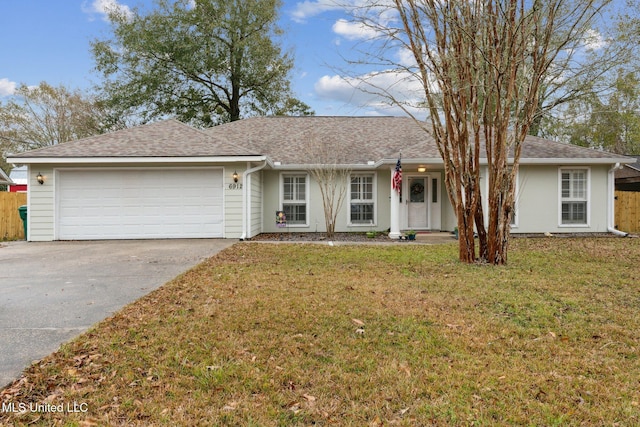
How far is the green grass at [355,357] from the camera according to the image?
2.19m

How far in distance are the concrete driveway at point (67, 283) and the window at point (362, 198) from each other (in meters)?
4.51

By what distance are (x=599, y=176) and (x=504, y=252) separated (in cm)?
784

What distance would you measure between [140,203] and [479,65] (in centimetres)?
941

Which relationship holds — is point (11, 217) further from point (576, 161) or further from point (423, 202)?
point (576, 161)

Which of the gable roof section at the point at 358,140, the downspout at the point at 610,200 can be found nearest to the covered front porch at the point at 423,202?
the gable roof section at the point at 358,140

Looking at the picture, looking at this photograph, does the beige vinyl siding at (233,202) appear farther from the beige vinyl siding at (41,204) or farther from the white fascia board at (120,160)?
the beige vinyl siding at (41,204)

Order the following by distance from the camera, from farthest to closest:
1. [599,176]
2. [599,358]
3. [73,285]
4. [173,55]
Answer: [173,55], [599,176], [73,285], [599,358]

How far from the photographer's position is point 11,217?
1294 cm

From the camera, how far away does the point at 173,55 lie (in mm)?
21406

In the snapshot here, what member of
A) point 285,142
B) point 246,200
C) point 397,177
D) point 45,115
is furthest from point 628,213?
point 45,115

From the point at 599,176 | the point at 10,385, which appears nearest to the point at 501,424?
the point at 10,385

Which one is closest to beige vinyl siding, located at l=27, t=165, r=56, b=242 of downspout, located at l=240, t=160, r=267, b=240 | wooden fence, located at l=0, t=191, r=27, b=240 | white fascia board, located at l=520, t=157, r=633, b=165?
wooden fence, located at l=0, t=191, r=27, b=240

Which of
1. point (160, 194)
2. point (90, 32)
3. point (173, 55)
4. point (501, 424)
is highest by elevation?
point (90, 32)

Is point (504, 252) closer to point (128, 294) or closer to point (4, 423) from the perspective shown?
point (128, 294)
